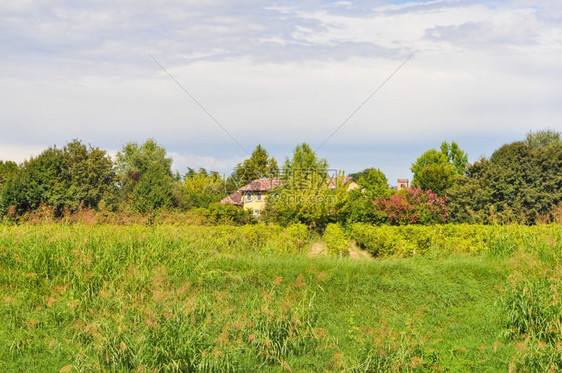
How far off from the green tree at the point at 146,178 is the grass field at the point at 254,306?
978 cm

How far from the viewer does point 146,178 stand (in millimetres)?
32344

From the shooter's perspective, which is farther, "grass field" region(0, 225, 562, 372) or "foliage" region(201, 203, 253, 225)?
"foliage" region(201, 203, 253, 225)

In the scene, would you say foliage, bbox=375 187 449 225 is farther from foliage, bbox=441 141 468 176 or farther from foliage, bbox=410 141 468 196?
foliage, bbox=441 141 468 176

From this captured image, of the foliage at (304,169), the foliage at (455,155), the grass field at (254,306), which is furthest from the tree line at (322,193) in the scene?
the foliage at (455,155)

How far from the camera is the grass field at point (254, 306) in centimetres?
594

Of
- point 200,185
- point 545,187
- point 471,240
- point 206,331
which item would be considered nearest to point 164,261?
point 206,331

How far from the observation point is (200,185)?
5625 centimetres

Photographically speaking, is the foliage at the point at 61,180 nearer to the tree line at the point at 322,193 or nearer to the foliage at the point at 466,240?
the tree line at the point at 322,193

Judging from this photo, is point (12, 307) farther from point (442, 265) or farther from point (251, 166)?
point (251, 166)

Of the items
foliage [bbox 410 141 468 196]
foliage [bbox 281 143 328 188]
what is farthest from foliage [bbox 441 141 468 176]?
foliage [bbox 281 143 328 188]

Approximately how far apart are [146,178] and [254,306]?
2619 cm

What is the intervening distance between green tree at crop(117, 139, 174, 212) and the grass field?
32.1 ft

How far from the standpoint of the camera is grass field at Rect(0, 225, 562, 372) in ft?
19.5

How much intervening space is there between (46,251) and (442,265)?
8077mm
